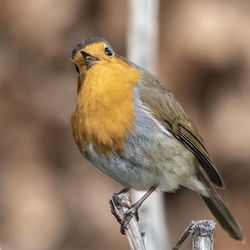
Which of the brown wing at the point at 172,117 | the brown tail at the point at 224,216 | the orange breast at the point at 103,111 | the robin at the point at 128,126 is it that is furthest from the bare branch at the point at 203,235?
the brown tail at the point at 224,216

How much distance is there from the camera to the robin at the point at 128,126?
15.8 feet

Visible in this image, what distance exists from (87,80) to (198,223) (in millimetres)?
1287

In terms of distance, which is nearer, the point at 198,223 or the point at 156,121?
the point at 198,223

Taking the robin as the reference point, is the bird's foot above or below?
below

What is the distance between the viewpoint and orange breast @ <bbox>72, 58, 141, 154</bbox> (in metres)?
4.77

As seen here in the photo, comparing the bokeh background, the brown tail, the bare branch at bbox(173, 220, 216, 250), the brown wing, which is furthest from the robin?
the bokeh background

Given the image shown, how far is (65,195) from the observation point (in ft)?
25.9

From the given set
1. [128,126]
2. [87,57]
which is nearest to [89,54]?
[87,57]

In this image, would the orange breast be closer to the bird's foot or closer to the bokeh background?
the bird's foot

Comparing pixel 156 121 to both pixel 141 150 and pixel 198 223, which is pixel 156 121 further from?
pixel 198 223

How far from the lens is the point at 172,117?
5.29 metres

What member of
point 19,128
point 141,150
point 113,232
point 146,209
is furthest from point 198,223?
point 19,128

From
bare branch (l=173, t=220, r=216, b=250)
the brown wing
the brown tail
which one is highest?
the brown wing

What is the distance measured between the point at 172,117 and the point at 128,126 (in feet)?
1.71
